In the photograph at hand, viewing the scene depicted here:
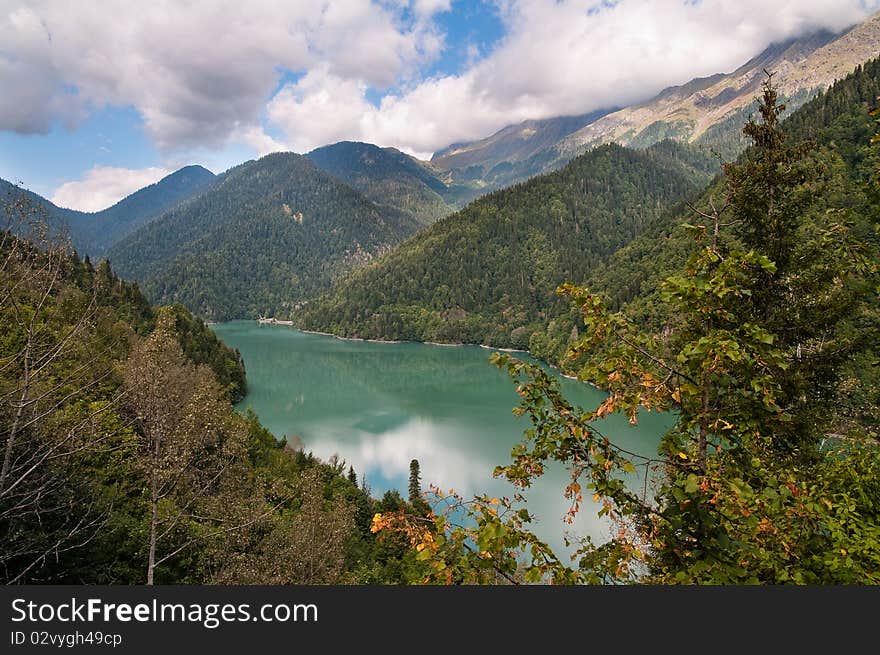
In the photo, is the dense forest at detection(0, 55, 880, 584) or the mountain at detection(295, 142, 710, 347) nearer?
the dense forest at detection(0, 55, 880, 584)

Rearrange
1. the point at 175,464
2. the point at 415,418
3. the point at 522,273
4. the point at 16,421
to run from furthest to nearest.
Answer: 1. the point at 522,273
2. the point at 415,418
3. the point at 175,464
4. the point at 16,421

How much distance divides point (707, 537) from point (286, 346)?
14345 cm

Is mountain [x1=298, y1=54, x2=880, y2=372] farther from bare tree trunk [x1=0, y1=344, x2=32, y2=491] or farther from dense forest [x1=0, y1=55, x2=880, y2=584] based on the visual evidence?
bare tree trunk [x1=0, y1=344, x2=32, y2=491]

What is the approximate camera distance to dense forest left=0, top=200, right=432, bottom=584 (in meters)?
6.13

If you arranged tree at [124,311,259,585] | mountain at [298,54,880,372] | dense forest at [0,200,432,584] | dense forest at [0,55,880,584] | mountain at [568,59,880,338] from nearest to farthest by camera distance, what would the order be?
dense forest at [0,55,880,584] → dense forest at [0,200,432,584] → tree at [124,311,259,585] → mountain at [568,59,880,338] → mountain at [298,54,880,372]

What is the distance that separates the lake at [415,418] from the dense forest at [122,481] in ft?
29.3

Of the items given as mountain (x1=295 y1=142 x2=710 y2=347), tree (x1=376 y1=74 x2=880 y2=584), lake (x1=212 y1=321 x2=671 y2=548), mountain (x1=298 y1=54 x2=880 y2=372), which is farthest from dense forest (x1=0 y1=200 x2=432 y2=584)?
mountain (x1=295 y1=142 x2=710 y2=347)

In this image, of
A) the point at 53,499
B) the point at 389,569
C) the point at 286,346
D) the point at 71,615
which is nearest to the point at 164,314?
the point at 389,569

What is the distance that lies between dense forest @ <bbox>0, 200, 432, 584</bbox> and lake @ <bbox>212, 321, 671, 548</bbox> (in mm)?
8945

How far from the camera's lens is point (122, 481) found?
18.5m

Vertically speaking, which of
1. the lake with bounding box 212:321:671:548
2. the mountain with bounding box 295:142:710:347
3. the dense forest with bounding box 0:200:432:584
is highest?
the mountain with bounding box 295:142:710:347

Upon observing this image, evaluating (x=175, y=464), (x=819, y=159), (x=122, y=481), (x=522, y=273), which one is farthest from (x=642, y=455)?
(x=522, y=273)

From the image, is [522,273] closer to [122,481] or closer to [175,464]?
[122,481]

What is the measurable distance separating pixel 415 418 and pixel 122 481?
49.0 metres
